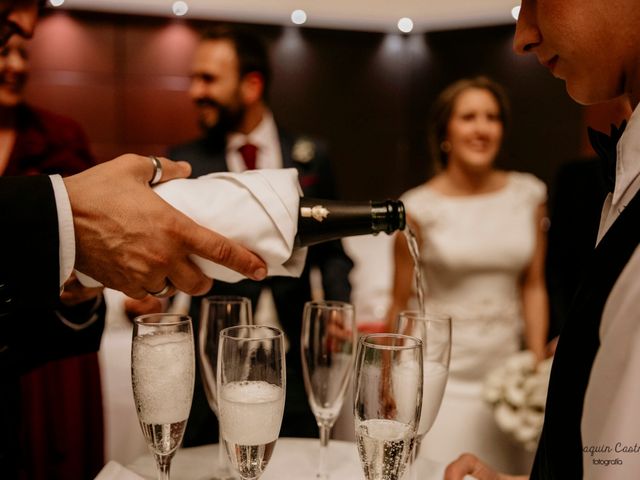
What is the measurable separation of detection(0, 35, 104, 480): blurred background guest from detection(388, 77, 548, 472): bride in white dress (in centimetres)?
148

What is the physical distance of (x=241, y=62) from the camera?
2953 millimetres

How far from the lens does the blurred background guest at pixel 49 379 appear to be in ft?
6.38

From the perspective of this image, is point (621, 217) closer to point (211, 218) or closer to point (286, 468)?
point (211, 218)

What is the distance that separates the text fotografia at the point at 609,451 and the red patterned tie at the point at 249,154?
2.08 meters

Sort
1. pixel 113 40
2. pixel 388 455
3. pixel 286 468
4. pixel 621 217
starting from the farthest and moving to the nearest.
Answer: pixel 113 40 < pixel 286 468 < pixel 388 455 < pixel 621 217

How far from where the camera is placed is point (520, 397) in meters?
2.35

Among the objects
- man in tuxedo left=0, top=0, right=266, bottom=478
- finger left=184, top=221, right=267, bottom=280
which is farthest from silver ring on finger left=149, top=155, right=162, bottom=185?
finger left=184, top=221, right=267, bottom=280

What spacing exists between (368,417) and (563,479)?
0.93 ft

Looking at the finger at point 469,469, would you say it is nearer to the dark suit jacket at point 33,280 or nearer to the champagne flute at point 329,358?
the champagne flute at point 329,358

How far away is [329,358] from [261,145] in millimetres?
1742

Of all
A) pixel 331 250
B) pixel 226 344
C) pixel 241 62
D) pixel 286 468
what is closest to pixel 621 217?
pixel 226 344

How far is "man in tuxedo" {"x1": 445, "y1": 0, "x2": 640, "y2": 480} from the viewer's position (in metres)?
0.74

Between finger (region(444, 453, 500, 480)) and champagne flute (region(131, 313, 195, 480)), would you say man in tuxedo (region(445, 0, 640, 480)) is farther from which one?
champagne flute (region(131, 313, 195, 480))

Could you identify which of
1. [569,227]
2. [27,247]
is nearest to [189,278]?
[27,247]
